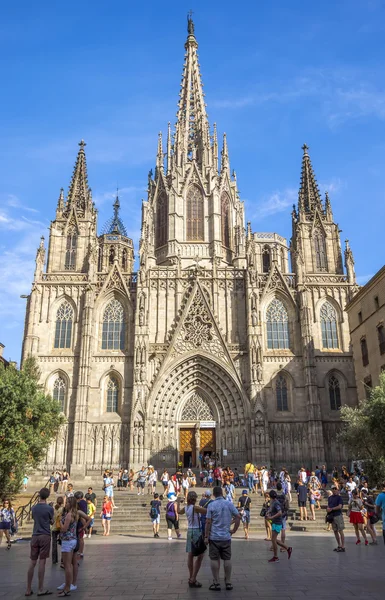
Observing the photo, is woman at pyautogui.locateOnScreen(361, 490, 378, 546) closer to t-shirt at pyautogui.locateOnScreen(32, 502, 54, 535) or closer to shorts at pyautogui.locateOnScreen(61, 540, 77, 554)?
shorts at pyautogui.locateOnScreen(61, 540, 77, 554)

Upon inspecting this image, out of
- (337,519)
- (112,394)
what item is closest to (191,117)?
(112,394)

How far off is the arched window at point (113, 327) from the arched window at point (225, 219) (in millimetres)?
12014

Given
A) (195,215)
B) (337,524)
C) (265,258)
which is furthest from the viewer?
(265,258)

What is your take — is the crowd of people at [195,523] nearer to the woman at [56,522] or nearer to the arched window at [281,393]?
the woman at [56,522]

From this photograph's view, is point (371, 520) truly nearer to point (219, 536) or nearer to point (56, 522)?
point (219, 536)

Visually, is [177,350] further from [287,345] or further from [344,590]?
[344,590]

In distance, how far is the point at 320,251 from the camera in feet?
148

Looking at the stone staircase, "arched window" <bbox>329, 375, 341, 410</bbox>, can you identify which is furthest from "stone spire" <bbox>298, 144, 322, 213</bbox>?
the stone staircase

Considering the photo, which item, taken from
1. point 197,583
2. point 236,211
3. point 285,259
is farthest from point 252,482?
point 285,259

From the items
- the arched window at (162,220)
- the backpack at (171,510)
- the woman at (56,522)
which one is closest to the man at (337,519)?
the backpack at (171,510)

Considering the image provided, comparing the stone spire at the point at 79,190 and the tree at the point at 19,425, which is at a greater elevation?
the stone spire at the point at 79,190

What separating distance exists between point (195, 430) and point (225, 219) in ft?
65.7

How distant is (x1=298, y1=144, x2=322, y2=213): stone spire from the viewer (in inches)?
1855

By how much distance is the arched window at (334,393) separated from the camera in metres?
38.7
